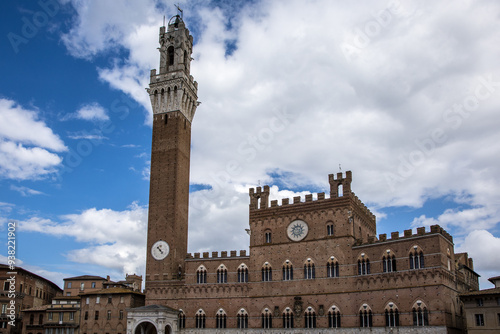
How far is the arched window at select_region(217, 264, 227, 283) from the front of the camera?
57562mm

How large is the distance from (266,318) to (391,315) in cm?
1432

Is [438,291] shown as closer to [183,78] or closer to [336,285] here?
[336,285]

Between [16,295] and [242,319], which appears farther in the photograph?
[16,295]

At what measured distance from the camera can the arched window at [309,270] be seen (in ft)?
173

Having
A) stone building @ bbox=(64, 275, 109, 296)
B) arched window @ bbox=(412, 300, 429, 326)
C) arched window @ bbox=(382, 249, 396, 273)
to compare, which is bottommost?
arched window @ bbox=(412, 300, 429, 326)

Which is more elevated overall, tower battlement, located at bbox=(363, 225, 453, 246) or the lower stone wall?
tower battlement, located at bbox=(363, 225, 453, 246)

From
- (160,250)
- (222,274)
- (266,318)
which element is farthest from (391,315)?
(160,250)

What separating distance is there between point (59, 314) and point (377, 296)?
141 feet

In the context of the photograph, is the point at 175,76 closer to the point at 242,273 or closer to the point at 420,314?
the point at 242,273

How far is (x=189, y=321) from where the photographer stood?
56969 millimetres

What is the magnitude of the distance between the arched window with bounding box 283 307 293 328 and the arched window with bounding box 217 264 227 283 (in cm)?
874

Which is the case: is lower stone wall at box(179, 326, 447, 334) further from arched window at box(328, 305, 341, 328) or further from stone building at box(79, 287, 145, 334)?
stone building at box(79, 287, 145, 334)

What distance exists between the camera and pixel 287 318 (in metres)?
52.7

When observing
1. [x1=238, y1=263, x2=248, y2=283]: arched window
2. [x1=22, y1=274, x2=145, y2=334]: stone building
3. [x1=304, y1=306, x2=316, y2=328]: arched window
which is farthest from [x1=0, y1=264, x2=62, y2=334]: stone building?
[x1=304, y1=306, x2=316, y2=328]: arched window
